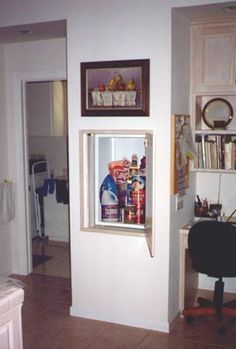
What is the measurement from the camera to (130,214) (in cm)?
359

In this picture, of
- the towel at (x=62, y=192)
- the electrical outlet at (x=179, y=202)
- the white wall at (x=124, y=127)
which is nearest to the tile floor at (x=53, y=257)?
the towel at (x=62, y=192)

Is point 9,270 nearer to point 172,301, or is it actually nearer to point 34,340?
point 34,340

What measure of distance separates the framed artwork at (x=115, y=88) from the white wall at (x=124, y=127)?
2.1 inches

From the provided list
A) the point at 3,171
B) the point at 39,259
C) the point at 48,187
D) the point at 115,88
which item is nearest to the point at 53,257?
the point at 39,259

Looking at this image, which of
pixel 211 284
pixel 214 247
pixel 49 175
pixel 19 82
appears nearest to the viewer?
pixel 214 247

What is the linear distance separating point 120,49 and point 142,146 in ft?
2.61

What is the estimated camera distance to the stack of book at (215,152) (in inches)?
145

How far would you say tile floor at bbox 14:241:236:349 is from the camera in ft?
10.4

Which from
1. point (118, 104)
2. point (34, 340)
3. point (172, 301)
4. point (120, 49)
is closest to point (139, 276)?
point (172, 301)

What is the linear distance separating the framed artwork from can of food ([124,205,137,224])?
2.57ft

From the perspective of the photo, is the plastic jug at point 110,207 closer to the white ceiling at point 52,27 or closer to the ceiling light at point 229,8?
the white ceiling at point 52,27

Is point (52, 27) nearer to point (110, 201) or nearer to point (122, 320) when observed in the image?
point (110, 201)

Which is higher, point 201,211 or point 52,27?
point 52,27

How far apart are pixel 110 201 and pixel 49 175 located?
8.88 feet
